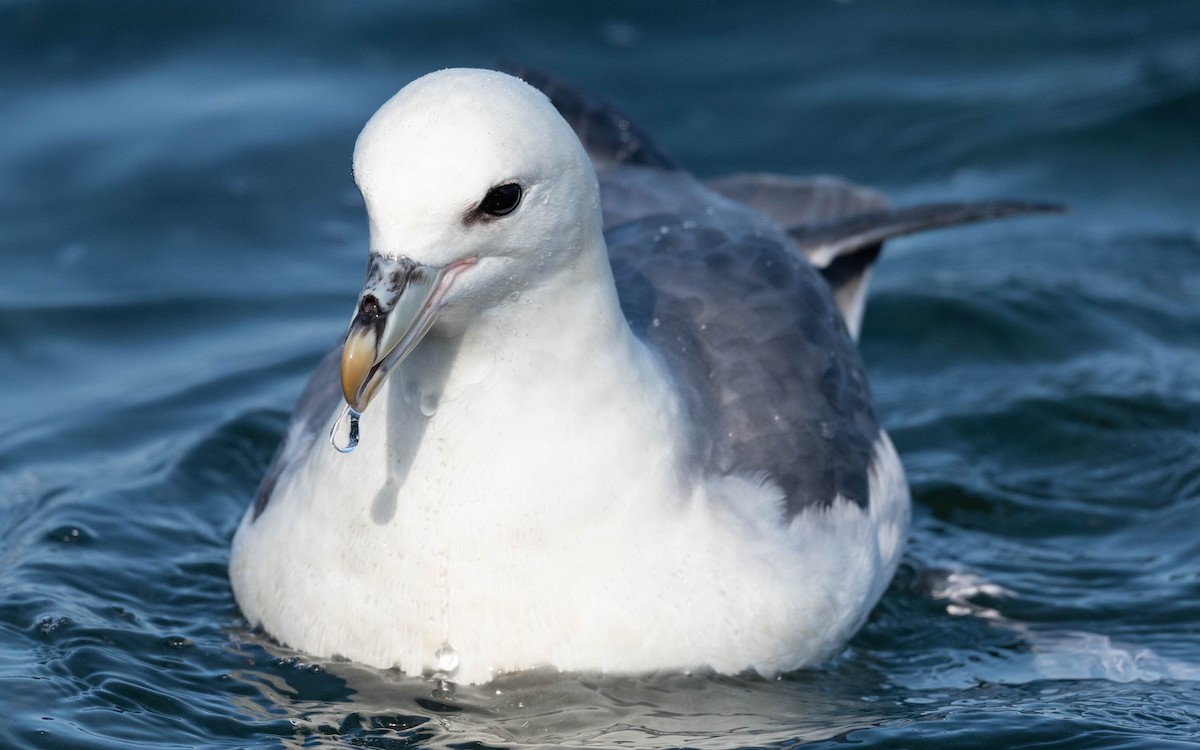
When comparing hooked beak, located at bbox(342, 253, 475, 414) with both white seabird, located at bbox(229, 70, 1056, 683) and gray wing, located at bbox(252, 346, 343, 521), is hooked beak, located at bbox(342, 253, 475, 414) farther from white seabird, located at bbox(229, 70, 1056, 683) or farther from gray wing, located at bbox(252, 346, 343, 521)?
gray wing, located at bbox(252, 346, 343, 521)

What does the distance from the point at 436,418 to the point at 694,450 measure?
77 cm

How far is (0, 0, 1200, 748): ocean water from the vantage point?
16.0 ft

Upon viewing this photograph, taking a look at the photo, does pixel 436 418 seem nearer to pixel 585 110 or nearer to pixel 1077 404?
pixel 585 110

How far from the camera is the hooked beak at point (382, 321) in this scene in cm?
402

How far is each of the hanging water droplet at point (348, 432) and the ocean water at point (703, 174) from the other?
62cm

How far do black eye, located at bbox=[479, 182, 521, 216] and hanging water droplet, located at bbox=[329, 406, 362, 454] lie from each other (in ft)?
2.11

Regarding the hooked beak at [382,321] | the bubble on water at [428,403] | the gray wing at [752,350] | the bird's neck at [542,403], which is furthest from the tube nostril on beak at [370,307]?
the gray wing at [752,350]

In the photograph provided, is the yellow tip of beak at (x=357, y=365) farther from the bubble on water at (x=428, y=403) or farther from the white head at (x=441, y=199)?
the bubble on water at (x=428, y=403)

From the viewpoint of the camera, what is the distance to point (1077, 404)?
724 centimetres

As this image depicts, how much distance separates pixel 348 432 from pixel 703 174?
5.20 metres

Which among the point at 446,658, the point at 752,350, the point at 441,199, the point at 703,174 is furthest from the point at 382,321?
the point at 703,174

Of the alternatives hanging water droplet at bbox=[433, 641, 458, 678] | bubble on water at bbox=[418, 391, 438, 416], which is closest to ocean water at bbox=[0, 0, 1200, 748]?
hanging water droplet at bbox=[433, 641, 458, 678]

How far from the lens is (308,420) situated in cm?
558

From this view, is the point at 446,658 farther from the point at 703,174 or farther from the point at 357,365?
the point at 703,174
